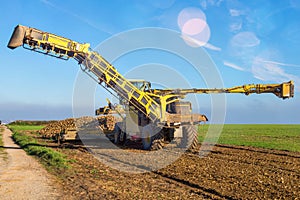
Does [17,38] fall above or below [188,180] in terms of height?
above

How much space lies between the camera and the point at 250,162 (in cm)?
1339

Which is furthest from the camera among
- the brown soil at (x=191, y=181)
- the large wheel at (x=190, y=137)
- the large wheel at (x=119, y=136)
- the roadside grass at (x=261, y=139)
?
Result: the roadside grass at (x=261, y=139)

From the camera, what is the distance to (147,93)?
17266mm

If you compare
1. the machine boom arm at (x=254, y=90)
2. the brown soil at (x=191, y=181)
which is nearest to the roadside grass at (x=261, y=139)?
the machine boom arm at (x=254, y=90)

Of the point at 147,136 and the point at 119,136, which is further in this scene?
the point at 119,136

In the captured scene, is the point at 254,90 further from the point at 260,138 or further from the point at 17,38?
the point at 260,138

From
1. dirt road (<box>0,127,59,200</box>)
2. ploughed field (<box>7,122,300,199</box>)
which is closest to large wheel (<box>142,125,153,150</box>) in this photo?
ploughed field (<box>7,122,300,199</box>)

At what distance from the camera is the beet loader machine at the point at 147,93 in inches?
620

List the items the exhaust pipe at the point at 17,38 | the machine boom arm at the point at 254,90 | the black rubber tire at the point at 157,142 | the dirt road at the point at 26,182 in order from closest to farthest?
1. the dirt road at the point at 26,182
2. the exhaust pipe at the point at 17,38
3. the machine boom arm at the point at 254,90
4. the black rubber tire at the point at 157,142

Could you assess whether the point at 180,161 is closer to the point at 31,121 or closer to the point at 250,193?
the point at 250,193

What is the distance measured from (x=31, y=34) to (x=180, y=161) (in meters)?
9.89

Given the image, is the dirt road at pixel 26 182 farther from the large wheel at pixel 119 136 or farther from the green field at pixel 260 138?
the green field at pixel 260 138

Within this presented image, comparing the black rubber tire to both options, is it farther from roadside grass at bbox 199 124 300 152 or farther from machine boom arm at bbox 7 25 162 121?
roadside grass at bbox 199 124 300 152

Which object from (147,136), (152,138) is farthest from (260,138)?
(152,138)
